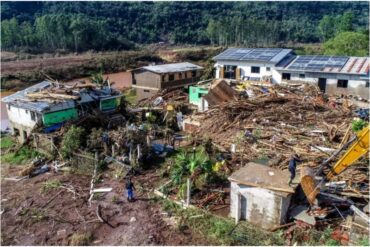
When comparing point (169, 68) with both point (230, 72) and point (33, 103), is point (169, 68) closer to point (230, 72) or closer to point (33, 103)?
point (230, 72)

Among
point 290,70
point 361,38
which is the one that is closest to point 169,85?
point 290,70

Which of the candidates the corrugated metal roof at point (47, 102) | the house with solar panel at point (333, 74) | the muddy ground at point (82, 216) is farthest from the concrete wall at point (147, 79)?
the muddy ground at point (82, 216)

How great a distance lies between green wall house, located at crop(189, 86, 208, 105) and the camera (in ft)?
→ 91.5

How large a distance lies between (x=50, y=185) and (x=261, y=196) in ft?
34.2

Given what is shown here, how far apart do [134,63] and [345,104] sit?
4781cm

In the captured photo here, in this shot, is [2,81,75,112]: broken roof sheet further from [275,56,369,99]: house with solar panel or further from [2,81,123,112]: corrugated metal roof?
[275,56,369,99]: house with solar panel

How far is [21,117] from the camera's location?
22.8 m

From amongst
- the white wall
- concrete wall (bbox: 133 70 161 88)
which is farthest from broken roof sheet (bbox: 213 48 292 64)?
the white wall

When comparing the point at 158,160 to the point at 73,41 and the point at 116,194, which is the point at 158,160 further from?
the point at 73,41

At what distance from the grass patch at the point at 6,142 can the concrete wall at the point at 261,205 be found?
1719cm

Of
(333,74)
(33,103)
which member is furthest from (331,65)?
(33,103)

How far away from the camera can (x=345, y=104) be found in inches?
993

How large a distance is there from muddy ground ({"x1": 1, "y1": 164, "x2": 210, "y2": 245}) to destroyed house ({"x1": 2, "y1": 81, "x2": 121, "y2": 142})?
508 cm

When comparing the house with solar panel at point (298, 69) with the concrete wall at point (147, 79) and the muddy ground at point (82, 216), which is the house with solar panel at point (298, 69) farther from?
the muddy ground at point (82, 216)
